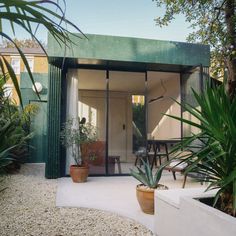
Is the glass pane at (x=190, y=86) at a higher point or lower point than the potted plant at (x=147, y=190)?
higher

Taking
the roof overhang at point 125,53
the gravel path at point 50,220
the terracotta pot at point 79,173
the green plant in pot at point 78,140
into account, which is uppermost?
the roof overhang at point 125,53

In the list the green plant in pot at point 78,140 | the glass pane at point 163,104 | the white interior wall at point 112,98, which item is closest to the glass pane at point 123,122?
the white interior wall at point 112,98

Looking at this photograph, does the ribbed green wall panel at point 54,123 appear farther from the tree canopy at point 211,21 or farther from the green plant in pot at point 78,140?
the tree canopy at point 211,21

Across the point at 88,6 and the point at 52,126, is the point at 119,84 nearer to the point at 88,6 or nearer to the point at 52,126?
the point at 52,126

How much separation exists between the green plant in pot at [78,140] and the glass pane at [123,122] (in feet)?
1.88

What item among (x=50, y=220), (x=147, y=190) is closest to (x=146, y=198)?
(x=147, y=190)

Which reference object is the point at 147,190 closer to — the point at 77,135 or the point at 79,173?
the point at 79,173

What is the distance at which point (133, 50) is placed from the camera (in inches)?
250

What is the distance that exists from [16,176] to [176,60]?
4858mm

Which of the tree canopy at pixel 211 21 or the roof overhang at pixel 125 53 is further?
the tree canopy at pixel 211 21

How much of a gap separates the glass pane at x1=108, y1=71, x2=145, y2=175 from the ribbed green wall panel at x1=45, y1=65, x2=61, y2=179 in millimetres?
1301

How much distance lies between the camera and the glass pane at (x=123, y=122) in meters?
6.93

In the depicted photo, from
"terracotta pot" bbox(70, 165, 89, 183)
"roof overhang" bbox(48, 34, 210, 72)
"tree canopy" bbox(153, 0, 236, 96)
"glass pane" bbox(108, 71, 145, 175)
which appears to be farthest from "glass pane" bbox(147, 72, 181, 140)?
"terracotta pot" bbox(70, 165, 89, 183)

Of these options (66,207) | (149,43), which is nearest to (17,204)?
(66,207)
